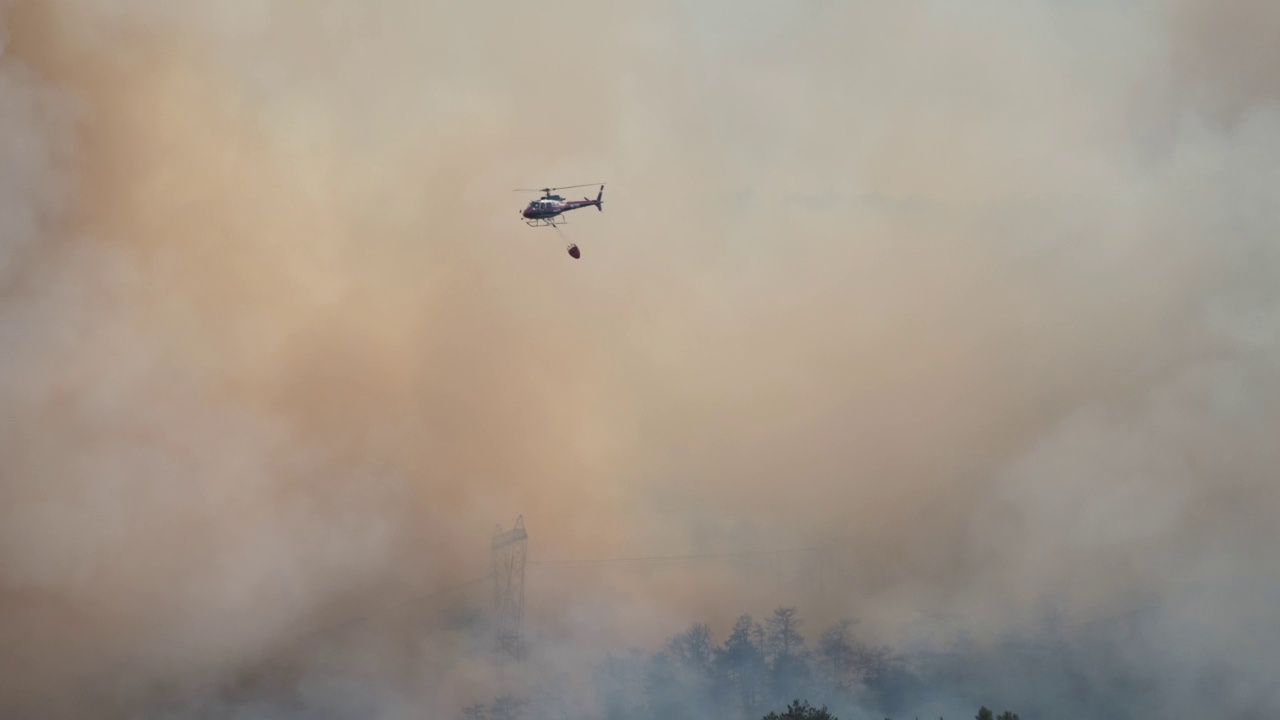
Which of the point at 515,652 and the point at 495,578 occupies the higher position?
the point at 495,578

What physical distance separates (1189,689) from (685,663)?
22034 millimetres

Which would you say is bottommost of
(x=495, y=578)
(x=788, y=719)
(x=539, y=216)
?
(x=788, y=719)

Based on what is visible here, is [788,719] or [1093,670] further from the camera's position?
[1093,670]

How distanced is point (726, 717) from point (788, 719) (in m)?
12.5

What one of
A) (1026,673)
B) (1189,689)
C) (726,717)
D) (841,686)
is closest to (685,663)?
(726,717)

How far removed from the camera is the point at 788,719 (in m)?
43.1

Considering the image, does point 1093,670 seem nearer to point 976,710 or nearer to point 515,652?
point 976,710

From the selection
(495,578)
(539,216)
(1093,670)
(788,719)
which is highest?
(539,216)

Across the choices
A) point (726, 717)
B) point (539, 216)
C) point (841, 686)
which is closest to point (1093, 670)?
point (841, 686)

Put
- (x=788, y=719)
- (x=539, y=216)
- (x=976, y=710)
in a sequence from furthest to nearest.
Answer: (x=976, y=710), (x=539, y=216), (x=788, y=719)

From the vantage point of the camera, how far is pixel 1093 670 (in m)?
54.3

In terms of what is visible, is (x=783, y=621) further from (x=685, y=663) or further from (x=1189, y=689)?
(x=1189, y=689)

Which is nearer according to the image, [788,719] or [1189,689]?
[788,719]

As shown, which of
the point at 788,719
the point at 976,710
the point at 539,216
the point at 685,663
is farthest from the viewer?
the point at 685,663
